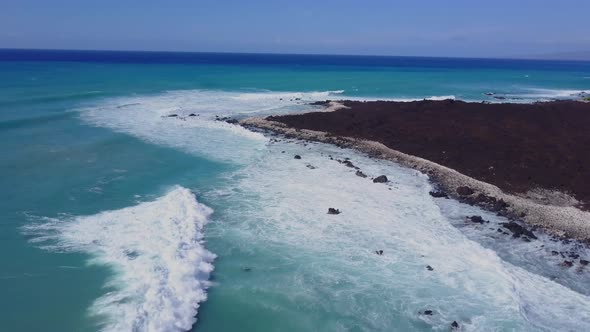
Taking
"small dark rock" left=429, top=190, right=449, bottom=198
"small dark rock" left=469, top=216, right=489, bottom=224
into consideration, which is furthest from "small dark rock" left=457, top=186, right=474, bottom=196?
"small dark rock" left=469, top=216, right=489, bottom=224

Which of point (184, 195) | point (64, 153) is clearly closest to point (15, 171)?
point (64, 153)

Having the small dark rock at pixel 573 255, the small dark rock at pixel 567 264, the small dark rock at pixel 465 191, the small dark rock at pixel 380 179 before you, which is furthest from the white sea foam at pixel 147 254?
the small dark rock at pixel 573 255

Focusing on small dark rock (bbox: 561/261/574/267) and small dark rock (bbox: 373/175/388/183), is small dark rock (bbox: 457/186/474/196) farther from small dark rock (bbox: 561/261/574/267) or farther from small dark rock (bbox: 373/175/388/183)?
small dark rock (bbox: 561/261/574/267)

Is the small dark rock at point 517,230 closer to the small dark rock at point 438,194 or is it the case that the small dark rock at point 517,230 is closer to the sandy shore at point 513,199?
the sandy shore at point 513,199

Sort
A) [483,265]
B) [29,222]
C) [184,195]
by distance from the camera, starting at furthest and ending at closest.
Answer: [184,195] → [29,222] → [483,265]

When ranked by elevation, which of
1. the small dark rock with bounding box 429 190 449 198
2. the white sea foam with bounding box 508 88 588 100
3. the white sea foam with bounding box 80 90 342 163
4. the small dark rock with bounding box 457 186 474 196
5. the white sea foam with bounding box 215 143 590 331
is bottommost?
the white sea foam with bounding box 215 143 590 331

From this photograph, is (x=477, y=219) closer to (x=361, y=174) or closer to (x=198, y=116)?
(x=361, y=174)

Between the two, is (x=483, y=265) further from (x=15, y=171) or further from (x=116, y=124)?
(x=116, y=124)

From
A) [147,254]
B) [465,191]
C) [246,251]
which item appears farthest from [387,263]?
[465,191]
